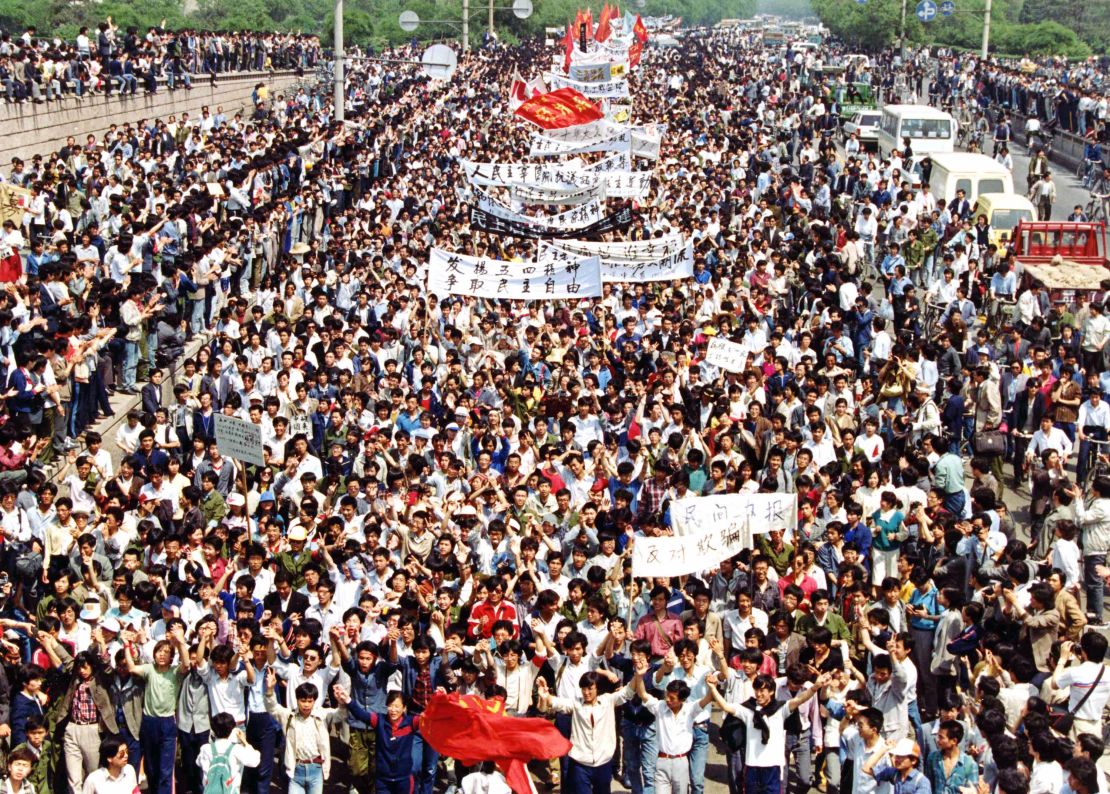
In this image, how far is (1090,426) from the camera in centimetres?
1413

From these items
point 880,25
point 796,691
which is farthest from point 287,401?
point 880,25

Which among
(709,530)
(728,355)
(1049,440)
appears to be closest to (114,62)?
(728,355)

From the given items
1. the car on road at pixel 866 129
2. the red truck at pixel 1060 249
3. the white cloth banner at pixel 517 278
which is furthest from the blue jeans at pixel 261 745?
the car on road at pixel 866 129

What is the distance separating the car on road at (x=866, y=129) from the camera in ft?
121

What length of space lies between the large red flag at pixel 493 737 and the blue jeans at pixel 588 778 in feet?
0.98

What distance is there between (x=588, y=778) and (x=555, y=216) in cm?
1161

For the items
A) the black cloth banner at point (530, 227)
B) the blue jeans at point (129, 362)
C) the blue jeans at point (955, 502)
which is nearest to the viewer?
the blue jeans at point (955, 502)

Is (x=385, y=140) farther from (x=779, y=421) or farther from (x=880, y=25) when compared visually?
(x=880, y=25)

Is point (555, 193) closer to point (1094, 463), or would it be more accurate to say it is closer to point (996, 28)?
point (1094, 463)

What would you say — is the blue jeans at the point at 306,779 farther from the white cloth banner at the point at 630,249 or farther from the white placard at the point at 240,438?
the white cloth banner at the point at 630,249

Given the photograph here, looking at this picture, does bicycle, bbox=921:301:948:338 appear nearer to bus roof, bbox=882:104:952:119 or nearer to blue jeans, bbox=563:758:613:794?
blue jeans, bbox=563:758:613:794

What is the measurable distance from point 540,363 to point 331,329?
2201 mm

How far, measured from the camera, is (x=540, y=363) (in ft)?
51.5

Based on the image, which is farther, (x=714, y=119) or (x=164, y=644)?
(x=714, y=119)
